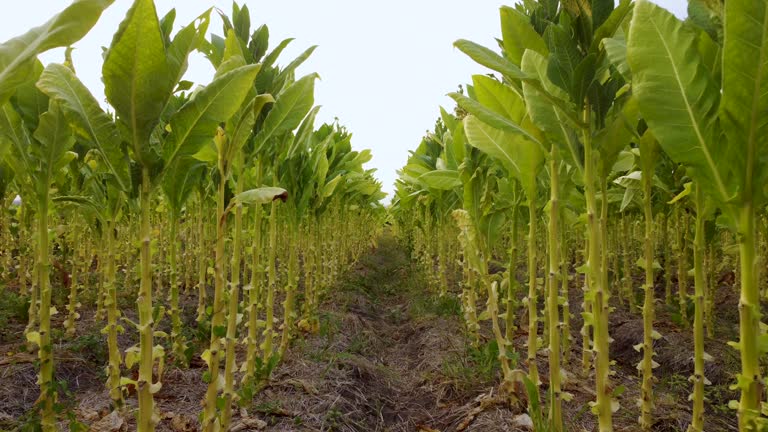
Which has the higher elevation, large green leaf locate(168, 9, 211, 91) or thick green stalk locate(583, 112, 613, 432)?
large green leaf locate(168, 9, 211, 91)

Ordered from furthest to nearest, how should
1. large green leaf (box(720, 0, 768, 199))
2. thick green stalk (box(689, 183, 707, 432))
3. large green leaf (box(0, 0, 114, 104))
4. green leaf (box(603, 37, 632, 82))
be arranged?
thick green stalk (box(689, 183, 707, 432)) → green leaf (box(603, 37, 632, 82)) → large green leaf (box(720, 0, 768, 199)) → large green leaf (box(0, 0, 114, 104))

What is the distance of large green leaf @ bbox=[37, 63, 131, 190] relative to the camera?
5.85 ft

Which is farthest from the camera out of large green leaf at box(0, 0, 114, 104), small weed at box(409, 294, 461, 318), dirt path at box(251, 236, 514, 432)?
small weed at box(409, 294, 461, 318)

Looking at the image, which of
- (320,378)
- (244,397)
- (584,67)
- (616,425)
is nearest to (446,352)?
(320,378)

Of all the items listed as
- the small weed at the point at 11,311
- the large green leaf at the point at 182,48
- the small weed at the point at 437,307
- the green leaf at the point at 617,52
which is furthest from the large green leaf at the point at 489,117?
the small weed at the point at 11,311

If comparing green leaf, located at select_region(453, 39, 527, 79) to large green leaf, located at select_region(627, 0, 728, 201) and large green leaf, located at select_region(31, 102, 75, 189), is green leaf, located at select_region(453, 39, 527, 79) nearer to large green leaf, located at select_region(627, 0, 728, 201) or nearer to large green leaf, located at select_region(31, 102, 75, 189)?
large green leaf, located at select_region(627, 0, 728, 201)

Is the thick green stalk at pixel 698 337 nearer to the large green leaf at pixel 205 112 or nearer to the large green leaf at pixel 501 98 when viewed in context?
the large green leaf at pixel 501 98

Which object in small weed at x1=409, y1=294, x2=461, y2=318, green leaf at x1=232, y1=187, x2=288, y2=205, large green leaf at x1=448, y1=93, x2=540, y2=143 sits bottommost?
small weed at x1=409, y1=294, x2=461, y2=318

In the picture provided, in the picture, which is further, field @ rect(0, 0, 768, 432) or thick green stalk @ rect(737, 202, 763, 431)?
field @ rect(0, 0, 768, 432)

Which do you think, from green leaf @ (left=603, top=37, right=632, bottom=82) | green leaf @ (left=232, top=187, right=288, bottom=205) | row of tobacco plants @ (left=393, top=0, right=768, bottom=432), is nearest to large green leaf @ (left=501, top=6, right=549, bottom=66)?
row of tobacco plants @ (left=393, top=0, right=768, bottom=432)

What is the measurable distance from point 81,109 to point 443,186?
297 centimetres

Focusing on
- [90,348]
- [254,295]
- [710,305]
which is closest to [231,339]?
[254,295]

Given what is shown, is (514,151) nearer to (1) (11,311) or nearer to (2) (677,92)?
(2) (677,92)

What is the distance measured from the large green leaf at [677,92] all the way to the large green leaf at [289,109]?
1.74 m
